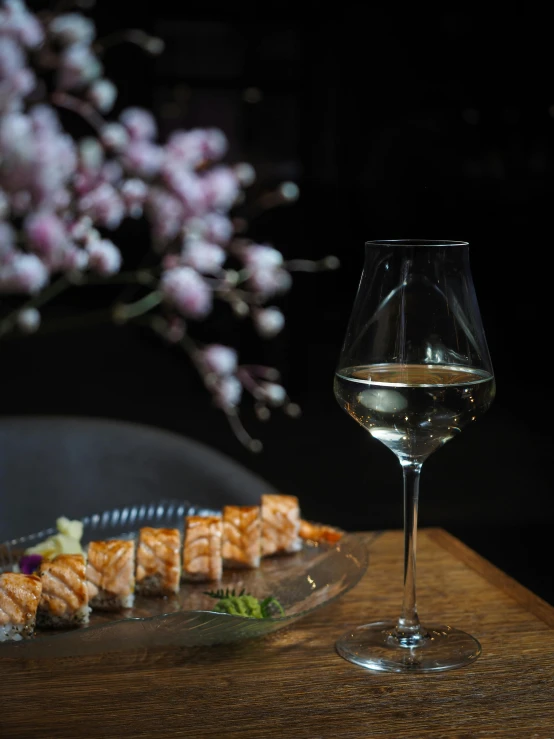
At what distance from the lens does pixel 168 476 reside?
160 centimetres

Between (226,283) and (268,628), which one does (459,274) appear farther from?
(226,283)

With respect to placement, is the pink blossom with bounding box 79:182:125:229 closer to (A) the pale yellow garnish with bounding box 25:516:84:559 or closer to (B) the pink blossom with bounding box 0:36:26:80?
(B) the pink blossom with bounding box 0:36:26:80

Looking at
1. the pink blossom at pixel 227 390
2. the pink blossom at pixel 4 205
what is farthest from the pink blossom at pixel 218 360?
the pink blossom at pixel 4 205

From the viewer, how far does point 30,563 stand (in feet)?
3.28

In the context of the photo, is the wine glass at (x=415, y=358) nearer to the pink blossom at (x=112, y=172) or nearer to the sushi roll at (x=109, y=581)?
the sushi roll at (x=109, y=581)

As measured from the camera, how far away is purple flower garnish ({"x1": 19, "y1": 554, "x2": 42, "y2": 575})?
39.1 inches

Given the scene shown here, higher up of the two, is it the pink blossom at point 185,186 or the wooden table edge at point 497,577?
the pink blossom at point 185,186

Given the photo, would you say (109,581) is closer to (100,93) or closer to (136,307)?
(100,93)

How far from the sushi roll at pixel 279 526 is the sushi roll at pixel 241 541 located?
27mm

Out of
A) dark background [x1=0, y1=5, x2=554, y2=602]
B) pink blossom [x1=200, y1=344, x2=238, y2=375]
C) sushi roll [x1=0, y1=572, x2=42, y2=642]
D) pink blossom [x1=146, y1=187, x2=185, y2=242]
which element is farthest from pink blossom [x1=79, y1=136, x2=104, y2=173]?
dark background [x1=0, y1=5, x2=554, y2=602]

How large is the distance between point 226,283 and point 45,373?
6.98 feet

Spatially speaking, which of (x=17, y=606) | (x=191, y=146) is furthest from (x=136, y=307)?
(x=17, y=606)

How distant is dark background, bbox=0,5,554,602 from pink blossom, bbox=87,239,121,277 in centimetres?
203

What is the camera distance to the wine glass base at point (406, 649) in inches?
32.0
